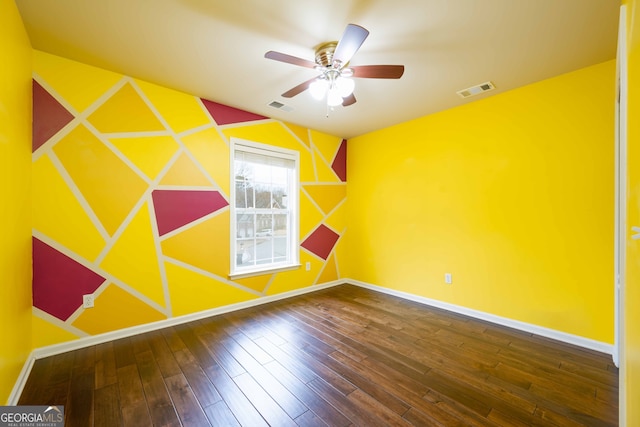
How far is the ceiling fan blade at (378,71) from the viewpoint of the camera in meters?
1.87

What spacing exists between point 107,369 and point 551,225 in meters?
4.17

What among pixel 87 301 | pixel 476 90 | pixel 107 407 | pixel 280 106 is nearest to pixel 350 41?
pixel 280 106

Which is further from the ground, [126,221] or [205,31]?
[205,31]

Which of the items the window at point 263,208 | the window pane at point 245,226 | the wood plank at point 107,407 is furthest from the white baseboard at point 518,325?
the wood plank at point 107,407

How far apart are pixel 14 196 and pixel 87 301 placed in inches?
44.1

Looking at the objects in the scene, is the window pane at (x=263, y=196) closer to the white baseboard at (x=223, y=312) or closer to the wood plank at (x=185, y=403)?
the white baseboard at (x=223, y=312)

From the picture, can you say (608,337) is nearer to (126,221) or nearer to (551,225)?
(551,225)

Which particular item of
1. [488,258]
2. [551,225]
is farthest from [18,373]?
[551,225]

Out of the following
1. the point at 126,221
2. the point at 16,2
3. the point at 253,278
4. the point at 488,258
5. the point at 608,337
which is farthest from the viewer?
the point at 253,278

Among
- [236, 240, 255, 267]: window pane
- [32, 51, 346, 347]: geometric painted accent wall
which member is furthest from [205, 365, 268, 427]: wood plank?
[236, 240, 255, 267]: window pane

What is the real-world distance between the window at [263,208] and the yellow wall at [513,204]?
1467 mm

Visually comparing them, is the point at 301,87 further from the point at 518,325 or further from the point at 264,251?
the point at 518,325

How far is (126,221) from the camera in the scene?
2.54 m

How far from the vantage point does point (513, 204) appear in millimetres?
2768
